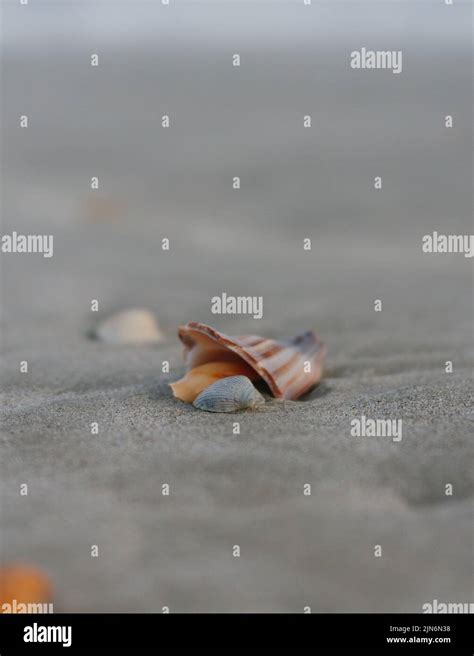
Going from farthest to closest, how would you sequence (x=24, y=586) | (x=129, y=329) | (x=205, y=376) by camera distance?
(x=129, y=329) < (x=205, y=376) < (x=24, y=586)

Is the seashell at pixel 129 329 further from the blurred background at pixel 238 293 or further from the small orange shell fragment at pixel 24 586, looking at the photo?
the small orange shell fragment at pixel 24 586

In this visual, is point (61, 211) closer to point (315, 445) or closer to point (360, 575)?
point (315, 445)

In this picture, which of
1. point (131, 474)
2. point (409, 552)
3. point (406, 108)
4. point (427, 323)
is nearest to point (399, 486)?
point (409, 552)

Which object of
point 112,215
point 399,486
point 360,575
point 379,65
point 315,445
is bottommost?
point 360,575

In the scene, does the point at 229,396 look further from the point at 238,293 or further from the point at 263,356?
the point at 238,293

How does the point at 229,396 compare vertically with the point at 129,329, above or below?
below

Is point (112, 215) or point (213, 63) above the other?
point (213, 63)

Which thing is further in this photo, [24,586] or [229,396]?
[229,396]

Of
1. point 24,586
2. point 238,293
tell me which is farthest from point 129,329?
point 24,586
